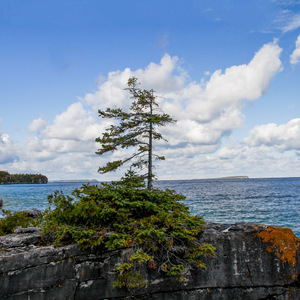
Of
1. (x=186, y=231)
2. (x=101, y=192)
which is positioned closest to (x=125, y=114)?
(x=101, y=192)

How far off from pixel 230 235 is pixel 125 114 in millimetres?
8221

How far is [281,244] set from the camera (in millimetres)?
7051

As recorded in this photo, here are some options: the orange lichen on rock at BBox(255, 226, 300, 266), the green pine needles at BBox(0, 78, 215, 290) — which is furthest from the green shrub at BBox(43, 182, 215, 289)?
the orange lichen on rock at BBox(255, 226, 300, 266)

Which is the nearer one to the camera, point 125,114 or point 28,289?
point 28,289

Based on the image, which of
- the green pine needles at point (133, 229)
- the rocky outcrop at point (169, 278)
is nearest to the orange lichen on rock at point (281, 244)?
the rocky outcrop at point (169, 278)

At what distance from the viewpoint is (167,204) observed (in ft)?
26.9

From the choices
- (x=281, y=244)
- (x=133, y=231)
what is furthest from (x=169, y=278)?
(x=281, y=244)

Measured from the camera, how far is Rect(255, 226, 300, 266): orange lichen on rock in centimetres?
702

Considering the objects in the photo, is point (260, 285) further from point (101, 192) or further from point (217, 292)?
point (101, 192)

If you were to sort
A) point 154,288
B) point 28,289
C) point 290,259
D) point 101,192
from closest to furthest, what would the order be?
point 28,289
point 154,288
point 290,259
point 101,192

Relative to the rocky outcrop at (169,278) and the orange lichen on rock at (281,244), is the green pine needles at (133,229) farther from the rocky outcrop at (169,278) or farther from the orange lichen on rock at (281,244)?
the orange lichen on rock at (281,244)

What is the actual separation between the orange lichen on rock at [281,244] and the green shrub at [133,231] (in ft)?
6.03

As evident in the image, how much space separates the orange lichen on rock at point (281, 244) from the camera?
7016 mm

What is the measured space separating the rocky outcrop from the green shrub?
385 millimetres
